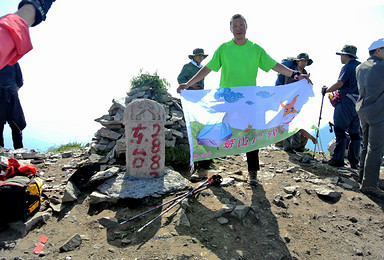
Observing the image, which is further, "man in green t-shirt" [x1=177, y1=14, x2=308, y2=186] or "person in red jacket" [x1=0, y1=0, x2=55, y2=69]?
"man in green t-shirt" [x1=177, y1=14, x2=308, y2=186]

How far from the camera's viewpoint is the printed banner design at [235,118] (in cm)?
460

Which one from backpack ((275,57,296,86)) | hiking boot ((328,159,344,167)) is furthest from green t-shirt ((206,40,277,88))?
hiking boot ((328,159,344,167))

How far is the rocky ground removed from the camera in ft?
11.7

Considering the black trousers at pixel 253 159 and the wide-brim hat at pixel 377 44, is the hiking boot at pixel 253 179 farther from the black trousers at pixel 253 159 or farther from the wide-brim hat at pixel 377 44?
the wide-brim hat at pixel 377 44

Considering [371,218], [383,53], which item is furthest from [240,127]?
[383,53]

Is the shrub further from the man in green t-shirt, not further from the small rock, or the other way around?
the small rock

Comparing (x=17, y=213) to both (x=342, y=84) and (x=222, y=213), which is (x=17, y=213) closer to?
(x=222, y=213)

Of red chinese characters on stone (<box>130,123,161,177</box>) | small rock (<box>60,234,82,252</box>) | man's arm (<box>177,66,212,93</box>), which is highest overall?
man's arm (<box>177,66,212,93</box>)

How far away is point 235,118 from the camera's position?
190 inches

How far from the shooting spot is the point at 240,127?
484cm

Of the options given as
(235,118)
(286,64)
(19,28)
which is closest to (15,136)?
(235,118)

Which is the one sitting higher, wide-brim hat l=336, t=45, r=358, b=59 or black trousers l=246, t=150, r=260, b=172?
wide-brim hat l=336, t=45, r=358, b=59

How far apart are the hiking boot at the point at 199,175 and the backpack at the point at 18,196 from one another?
3064 mm

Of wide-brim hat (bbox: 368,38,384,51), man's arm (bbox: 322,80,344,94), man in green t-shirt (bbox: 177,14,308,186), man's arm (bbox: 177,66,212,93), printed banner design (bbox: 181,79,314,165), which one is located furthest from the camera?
man's arm (bbox: 322,80,344,94)
